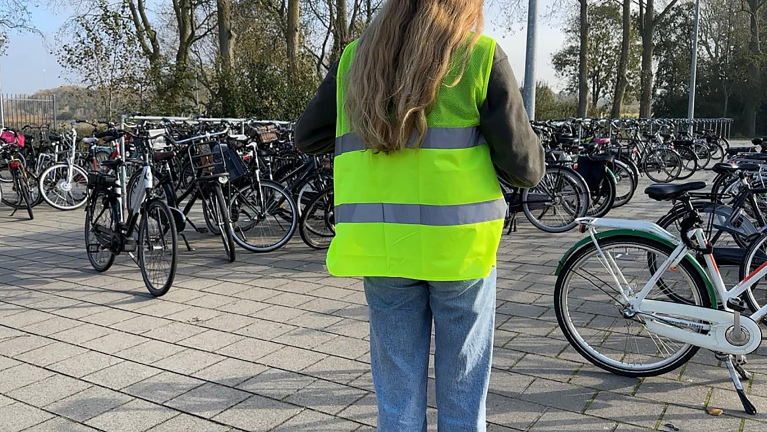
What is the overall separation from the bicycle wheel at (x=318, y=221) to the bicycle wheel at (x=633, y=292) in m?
3.25

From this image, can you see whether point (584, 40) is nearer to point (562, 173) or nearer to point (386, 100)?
point (562, 173)

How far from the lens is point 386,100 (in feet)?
6.07

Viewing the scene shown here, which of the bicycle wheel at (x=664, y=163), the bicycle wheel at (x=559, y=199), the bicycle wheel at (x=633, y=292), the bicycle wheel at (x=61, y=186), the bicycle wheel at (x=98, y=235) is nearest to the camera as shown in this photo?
the bicycle wheel at (x=633, y=292)

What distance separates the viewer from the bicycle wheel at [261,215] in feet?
21.4

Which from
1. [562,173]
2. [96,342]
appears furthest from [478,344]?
[562,173]

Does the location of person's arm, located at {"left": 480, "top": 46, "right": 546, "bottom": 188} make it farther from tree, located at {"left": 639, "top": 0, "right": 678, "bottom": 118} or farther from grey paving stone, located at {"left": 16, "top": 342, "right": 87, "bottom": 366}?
tree, located at {"left": 639, "top": 0, "right": 678, "bottom": 118}

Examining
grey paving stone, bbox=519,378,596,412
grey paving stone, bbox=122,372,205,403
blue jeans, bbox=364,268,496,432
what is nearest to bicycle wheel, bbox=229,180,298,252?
grey paving stone, bbox=122,372,205,403

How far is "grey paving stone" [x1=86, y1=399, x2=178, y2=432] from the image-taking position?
2941 mm

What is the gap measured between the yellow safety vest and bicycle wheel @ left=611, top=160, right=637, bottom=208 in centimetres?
773

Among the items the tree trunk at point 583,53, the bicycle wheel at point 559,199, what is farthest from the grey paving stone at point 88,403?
the tree trunk at point 583,53

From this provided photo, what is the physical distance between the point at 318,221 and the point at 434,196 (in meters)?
4.91

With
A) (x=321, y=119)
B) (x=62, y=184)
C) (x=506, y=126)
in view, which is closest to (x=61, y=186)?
(x=62, y=184)

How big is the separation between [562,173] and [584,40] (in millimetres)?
17225

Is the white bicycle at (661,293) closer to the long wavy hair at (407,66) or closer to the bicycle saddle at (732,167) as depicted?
the bicycle saddle at (732,167)
